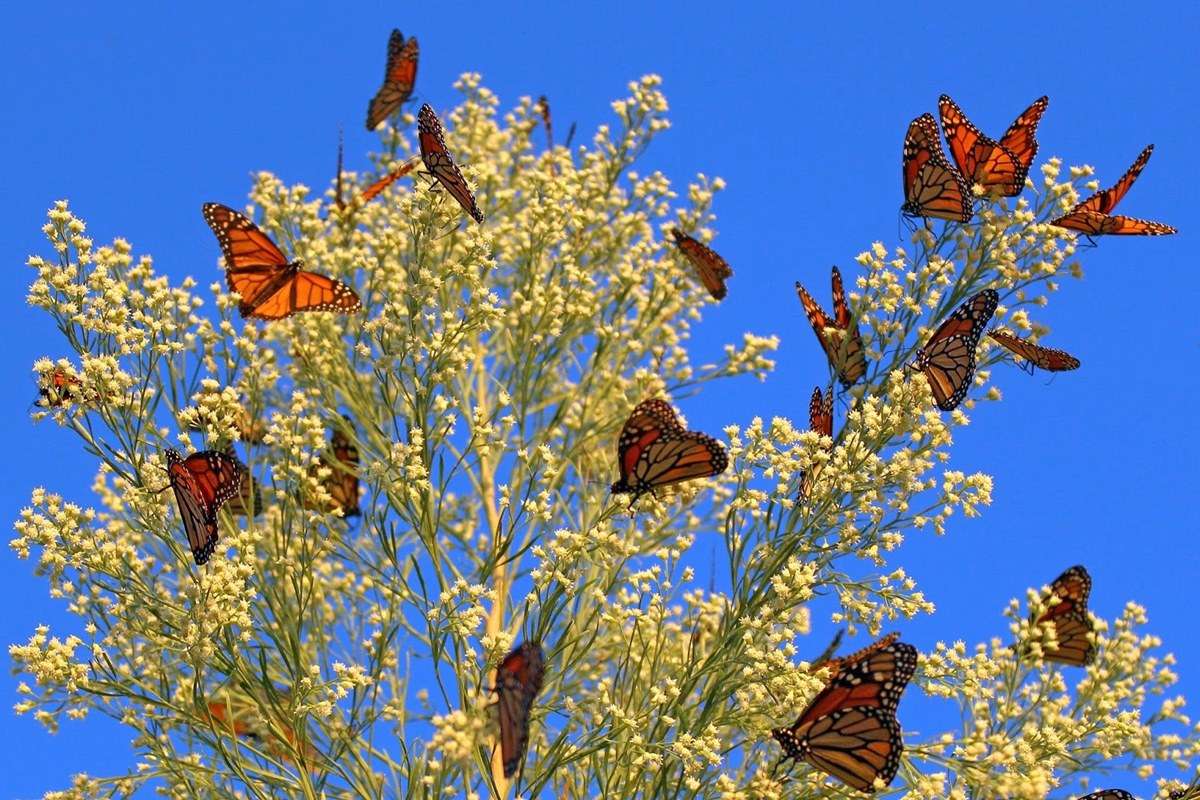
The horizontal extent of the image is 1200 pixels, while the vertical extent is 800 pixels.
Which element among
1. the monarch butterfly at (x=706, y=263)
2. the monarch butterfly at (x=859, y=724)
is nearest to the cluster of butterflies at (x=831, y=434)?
the monarch butterfly at (x=859, y=724)

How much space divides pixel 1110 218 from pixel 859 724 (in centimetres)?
302

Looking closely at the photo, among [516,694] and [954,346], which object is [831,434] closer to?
[954,346]

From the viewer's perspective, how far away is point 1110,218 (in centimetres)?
730

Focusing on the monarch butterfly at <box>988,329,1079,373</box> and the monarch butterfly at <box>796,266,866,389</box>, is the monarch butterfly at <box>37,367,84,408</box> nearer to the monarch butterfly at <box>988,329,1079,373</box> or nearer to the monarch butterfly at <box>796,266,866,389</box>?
the monarch butterfly at <box>796,266,866,389</box>

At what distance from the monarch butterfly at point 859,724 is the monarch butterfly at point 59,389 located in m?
3.96

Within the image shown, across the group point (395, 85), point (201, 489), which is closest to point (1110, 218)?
point (201, 489)

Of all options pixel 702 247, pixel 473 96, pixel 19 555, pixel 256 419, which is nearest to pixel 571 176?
pixel 702 247

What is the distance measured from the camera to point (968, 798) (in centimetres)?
678

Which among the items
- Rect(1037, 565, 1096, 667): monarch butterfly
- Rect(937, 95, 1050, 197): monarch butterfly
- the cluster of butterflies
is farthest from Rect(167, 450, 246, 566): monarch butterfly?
Rect(1037, 565, 1096, 667): monarch butterfly

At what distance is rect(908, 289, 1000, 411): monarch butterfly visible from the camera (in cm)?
695

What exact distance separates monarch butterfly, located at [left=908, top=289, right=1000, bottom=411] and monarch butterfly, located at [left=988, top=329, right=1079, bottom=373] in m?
0.15

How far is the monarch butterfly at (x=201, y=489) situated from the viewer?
6895mm

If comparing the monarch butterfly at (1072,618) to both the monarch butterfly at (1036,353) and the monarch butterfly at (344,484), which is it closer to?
the monarch butterfly at (1036,353)

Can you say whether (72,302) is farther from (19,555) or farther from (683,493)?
(683,493)
